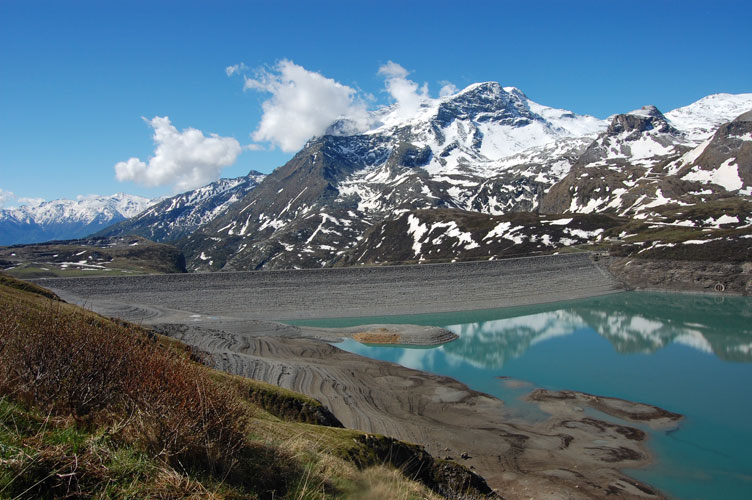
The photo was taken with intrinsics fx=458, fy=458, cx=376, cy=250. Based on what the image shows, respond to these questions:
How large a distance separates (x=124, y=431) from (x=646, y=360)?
4063 cm

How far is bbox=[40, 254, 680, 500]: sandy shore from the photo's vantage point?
1930 cm

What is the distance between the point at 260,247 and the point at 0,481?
649 feet

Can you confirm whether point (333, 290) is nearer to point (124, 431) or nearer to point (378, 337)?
point (378, 337)

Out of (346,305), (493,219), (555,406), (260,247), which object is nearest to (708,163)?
(493,219)

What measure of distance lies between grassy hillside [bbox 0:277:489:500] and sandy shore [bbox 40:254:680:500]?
13.6 meters

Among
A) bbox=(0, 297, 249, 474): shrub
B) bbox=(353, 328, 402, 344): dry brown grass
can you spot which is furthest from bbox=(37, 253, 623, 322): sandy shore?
bbox=(0, 297, 249, 474): shrub

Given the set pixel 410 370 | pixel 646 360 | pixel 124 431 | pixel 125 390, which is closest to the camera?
pixel 124 431

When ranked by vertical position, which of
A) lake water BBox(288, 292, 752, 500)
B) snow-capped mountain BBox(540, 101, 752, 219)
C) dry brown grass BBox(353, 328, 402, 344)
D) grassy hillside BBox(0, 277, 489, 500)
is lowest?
Answer: dry brown grass BBox(353, 328, 402, 344)

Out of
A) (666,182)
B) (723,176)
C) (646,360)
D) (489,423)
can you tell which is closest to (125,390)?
(489,423)

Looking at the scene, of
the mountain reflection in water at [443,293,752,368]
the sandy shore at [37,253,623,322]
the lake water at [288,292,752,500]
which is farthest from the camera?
the sandy shore at [37,253,623,322]

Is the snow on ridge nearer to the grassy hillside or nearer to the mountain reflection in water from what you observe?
the mountain reflection in water

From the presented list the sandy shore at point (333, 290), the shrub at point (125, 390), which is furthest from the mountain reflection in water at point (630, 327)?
the shrub at point (125, 390)

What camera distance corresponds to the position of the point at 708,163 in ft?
445

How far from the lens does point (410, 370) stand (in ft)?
112
